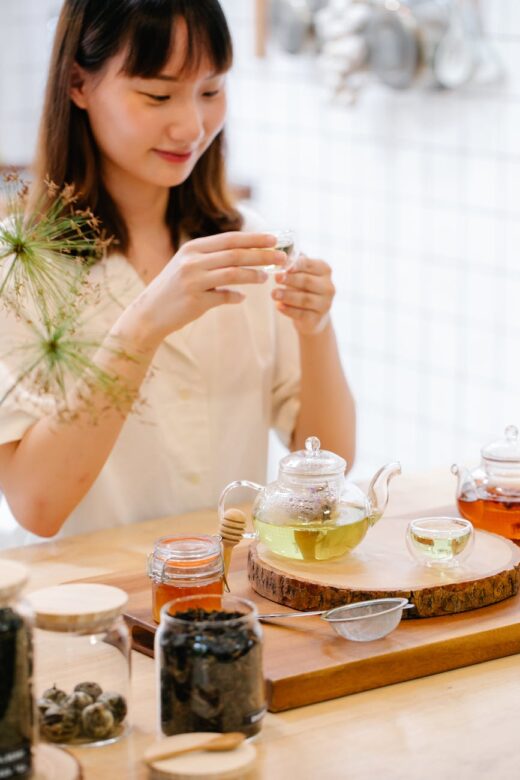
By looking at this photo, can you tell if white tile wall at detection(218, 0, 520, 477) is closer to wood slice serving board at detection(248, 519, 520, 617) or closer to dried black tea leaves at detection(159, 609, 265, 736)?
wood slice serving board at detection(248, 519, 520, 617)

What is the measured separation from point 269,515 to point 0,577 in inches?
19.0

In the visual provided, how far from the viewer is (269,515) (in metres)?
1.40

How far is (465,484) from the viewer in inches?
63.7

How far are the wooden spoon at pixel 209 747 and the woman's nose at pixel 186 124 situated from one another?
41.7 inches

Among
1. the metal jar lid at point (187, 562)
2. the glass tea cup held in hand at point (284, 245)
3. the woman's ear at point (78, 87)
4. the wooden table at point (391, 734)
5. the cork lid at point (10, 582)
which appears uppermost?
the woman's ear at point (78, 87)

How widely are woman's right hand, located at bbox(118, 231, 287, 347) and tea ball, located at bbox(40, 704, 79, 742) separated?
0.69 metres

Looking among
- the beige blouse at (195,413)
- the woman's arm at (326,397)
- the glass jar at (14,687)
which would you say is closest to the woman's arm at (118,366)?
the beige blouse at (195,413)

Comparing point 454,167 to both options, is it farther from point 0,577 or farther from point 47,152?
point 0,577

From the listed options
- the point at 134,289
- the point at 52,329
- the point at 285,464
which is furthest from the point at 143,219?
the point at 52,329

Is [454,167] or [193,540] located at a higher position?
[454,167]

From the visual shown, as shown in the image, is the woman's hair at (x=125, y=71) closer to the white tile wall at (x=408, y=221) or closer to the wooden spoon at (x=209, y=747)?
the white tile wall at (x=408, y=221)

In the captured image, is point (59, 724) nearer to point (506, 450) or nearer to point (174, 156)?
point (506, 450)

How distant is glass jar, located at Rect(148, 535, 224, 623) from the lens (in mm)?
1260

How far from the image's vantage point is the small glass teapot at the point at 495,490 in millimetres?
1572
